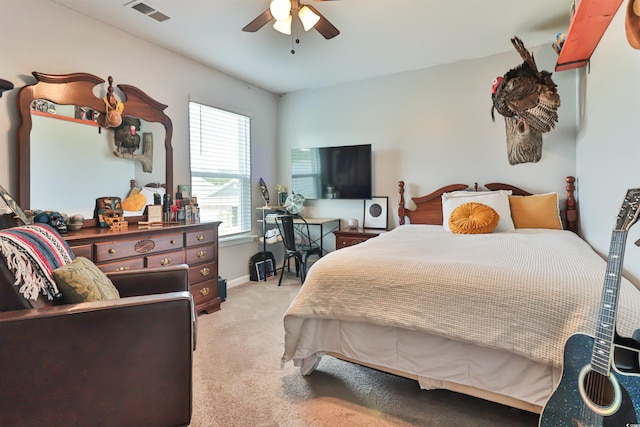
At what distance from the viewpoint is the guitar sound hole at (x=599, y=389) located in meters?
Answer: 1.04

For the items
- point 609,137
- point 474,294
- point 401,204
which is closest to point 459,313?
point 474,294

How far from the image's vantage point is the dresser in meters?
2.23

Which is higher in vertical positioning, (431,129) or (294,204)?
(431,129)

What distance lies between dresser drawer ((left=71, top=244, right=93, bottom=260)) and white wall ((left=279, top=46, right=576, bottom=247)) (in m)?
2.84

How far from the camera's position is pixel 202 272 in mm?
3070

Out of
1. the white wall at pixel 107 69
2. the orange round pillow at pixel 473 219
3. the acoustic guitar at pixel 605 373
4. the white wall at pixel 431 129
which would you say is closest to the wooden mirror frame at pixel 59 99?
the white wall at pixel 107 69

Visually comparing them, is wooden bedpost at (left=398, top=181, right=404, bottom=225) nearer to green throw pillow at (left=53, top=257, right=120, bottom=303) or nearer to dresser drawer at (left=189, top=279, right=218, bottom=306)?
dresser drawer at (left=189, top=279, right=218, bottom=306)

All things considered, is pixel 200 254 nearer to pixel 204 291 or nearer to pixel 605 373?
pixel 204 291

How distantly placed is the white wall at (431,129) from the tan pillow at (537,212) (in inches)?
10.2

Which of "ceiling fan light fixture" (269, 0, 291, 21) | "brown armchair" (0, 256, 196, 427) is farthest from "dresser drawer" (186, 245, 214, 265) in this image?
"ceiling fan light fixture" (269, 0, 291, 21)

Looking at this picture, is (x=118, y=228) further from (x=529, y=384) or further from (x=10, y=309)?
(x=529, y=384)

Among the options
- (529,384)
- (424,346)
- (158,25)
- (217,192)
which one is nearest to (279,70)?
(158,25)

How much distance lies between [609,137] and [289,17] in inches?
88.8

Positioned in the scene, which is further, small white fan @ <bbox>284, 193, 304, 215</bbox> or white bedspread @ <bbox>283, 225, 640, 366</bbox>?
small white fan @ <bbox>284, 193, 304, 215</bbox>
